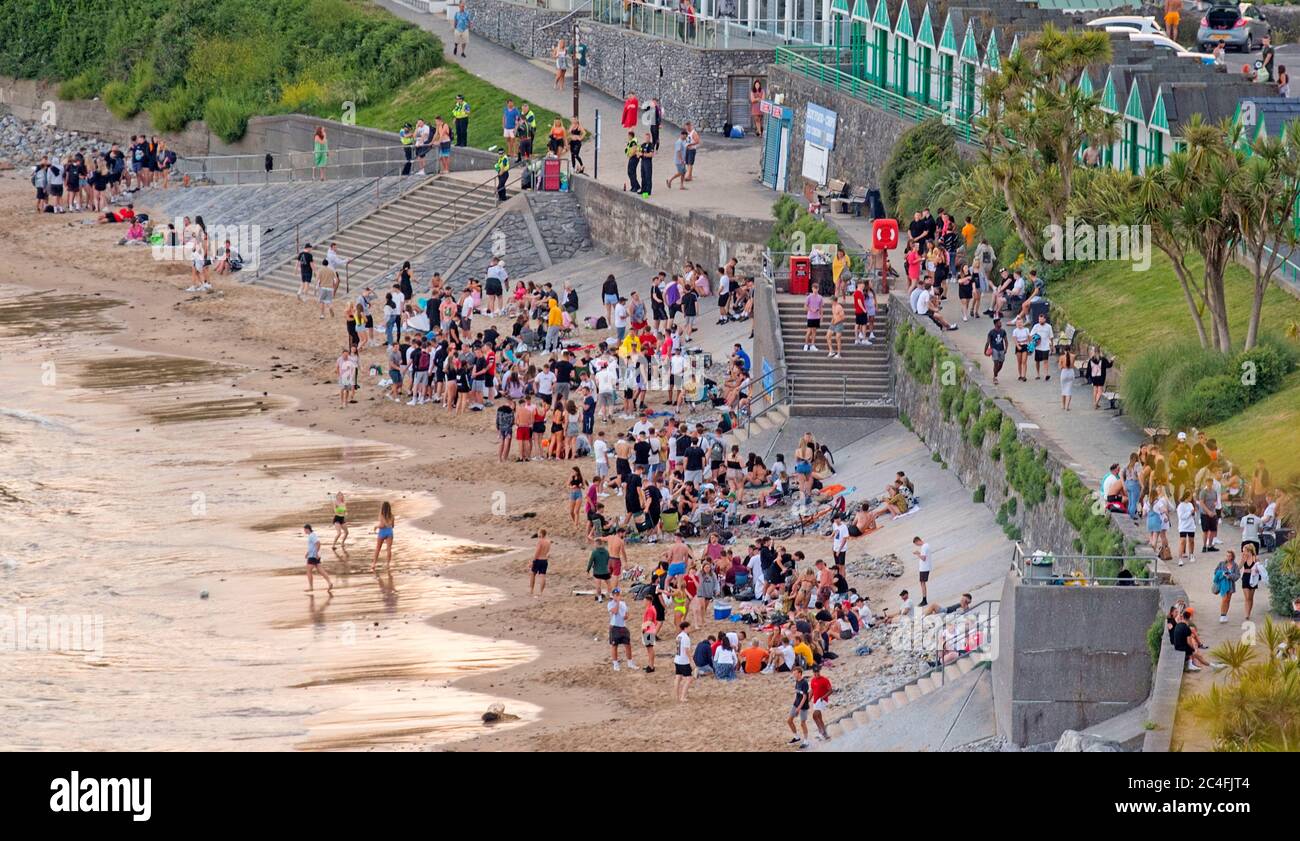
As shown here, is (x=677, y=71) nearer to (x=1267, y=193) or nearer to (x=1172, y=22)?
(x=1172, y=22)

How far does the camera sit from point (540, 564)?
3164 cm

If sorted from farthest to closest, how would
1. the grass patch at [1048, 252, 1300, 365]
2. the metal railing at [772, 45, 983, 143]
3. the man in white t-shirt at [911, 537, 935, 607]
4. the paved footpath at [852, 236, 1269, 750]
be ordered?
1. the metal railing at [772, 45, 983, 143]
2. the grass patch at [1048, 252, 1300, 365]
3. the man in white t-shirt at [911, 537, 935, 607]
4. the paved footpath at [852, 236, 1269, 750]

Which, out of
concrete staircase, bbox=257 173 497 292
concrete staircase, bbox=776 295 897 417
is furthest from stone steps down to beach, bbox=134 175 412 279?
concrete staircase, bbox=776 295 897 417

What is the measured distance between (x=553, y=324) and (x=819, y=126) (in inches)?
326

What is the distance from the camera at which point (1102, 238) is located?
121ft

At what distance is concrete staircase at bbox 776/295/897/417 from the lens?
121ft

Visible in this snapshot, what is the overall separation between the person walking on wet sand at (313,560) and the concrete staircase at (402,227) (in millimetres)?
19124

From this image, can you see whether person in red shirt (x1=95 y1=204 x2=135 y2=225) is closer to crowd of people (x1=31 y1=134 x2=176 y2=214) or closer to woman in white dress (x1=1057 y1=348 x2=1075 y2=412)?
crowd of people (x1=31 y1=134 x2=176 y2=214)

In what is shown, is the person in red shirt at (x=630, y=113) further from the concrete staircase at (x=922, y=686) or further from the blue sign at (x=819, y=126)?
the concrete staircase at (x=922, y=686)

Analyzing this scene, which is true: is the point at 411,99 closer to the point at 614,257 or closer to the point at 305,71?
the point at 305,71

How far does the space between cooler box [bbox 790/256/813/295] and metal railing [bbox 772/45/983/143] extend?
5.02 meters

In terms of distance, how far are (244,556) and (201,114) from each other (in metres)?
35.9

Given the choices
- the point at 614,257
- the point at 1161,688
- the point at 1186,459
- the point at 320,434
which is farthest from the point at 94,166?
the point at 1161,688

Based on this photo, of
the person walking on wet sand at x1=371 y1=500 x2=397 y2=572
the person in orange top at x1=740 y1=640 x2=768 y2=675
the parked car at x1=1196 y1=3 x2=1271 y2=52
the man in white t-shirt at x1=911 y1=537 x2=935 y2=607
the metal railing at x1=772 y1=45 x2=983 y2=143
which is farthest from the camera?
the parked car at x1=1196 y1=3 x2=1271 y2=52
